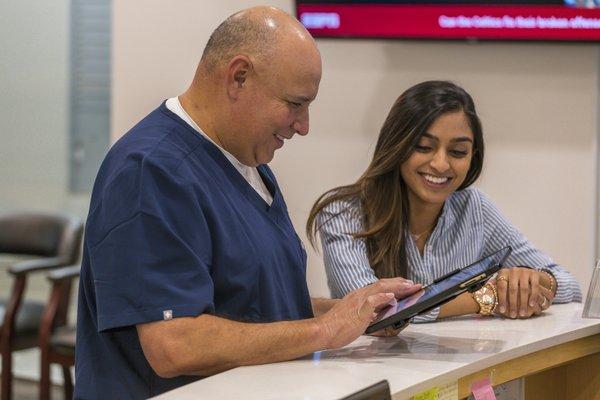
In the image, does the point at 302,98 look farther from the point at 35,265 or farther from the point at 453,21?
the point at 35,265

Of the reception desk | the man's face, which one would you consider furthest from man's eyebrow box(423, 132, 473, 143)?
the man's face

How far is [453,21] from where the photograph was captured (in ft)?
A: 13.1

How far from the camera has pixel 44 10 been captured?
5.69 meters

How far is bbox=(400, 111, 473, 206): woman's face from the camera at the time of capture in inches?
111

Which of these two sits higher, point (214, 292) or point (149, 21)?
point (149, 21)

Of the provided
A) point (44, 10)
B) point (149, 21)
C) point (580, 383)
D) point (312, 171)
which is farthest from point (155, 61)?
point (580, 383)

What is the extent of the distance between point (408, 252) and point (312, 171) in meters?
1.51

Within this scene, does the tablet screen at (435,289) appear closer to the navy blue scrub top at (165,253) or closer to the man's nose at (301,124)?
the navy blue scrub top at (165,253)

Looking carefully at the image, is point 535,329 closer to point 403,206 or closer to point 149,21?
point 403,206

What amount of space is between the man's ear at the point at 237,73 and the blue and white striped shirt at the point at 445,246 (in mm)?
806

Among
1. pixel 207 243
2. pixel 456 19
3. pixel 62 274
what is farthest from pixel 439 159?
pixel 62 274

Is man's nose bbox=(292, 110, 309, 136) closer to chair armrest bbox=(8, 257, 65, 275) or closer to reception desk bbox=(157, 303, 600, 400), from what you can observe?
reception desk bbox=(157, 303, 600, 400)

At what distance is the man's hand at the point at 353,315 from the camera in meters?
1.97

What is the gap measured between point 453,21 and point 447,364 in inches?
87.9
